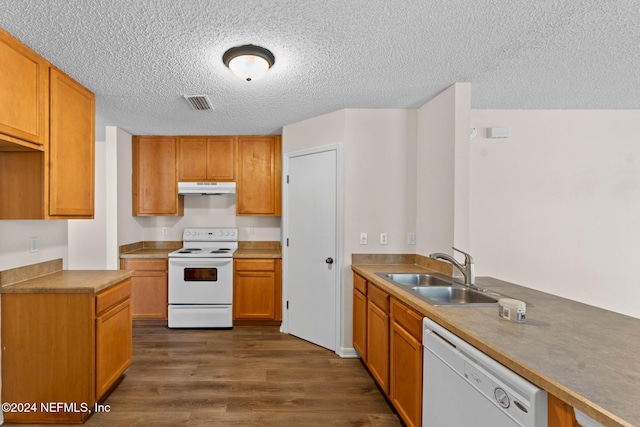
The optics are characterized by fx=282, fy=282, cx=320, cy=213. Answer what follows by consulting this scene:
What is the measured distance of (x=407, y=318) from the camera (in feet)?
5.76

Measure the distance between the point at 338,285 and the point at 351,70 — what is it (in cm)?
192

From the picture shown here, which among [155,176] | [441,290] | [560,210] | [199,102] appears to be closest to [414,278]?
[441,290]

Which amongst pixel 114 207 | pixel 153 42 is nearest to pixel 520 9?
pixel 153 42

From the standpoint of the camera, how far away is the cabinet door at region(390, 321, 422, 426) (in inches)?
63.4

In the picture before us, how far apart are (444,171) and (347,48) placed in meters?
1.24

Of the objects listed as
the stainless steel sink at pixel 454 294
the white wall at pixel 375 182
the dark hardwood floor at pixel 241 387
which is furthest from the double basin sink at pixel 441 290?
the dark hardwood floor at pixel 241 387

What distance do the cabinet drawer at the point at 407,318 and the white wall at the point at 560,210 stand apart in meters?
1.18

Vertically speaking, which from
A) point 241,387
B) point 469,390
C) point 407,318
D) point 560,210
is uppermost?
point 560,210

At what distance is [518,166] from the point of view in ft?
8.56

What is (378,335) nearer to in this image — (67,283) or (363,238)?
(363,238)

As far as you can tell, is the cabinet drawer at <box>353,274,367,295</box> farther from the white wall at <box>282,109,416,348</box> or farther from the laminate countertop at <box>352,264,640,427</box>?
the laminate countertop at <box>352,264,640,427</box>

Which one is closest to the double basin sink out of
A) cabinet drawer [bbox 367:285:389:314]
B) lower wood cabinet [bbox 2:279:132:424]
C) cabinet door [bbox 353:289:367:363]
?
cabinet drawer [bbox 367:285:389:314]

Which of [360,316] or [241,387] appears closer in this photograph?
[241,387]

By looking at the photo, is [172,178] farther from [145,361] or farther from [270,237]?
[145,361]
